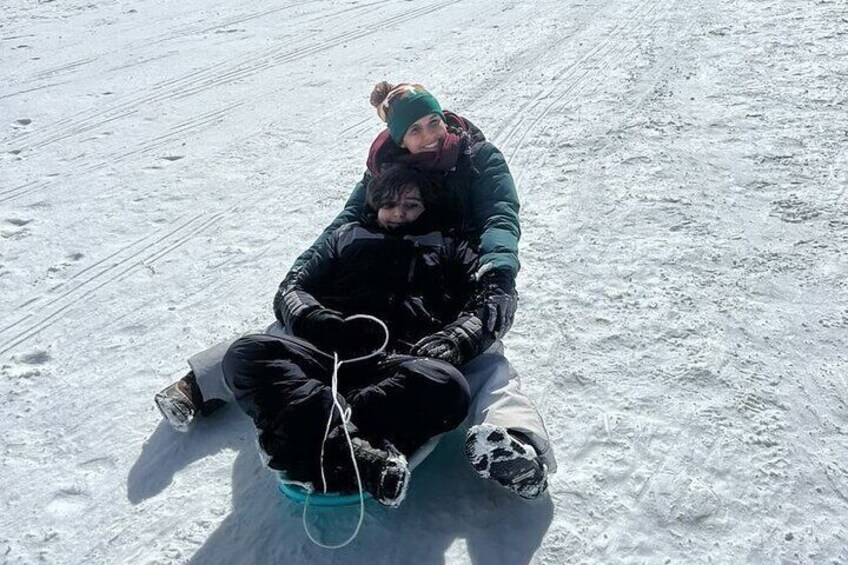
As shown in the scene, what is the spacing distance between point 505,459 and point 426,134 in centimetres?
155

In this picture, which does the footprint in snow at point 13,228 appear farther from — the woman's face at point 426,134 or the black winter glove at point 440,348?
the black winter glove at point 440,348

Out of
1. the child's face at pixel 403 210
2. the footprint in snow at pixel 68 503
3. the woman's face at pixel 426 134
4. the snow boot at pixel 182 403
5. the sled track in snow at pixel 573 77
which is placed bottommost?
the sled track in snow at pixel 573 77

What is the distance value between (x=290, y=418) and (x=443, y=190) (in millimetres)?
1299

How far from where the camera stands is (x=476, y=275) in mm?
2805

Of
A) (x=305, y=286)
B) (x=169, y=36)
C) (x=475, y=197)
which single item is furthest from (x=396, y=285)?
(x=169, y=36)

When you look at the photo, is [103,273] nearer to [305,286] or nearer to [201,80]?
[305,286]

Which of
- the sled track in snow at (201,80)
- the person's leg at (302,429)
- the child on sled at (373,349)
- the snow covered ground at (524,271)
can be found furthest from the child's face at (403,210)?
the sled track in snow at (201,80)

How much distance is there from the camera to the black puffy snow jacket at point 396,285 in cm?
263

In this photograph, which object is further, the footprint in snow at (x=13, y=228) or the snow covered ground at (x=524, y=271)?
the footprint in snow at (x=13, y=228)

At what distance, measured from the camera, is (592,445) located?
258 centimetres

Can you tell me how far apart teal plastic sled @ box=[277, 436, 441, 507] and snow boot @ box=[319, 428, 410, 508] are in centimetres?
3

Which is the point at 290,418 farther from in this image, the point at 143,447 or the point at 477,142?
the point at 477,142

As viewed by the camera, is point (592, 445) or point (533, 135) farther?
point (533, 135)

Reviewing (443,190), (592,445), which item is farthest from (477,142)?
(592,445)
